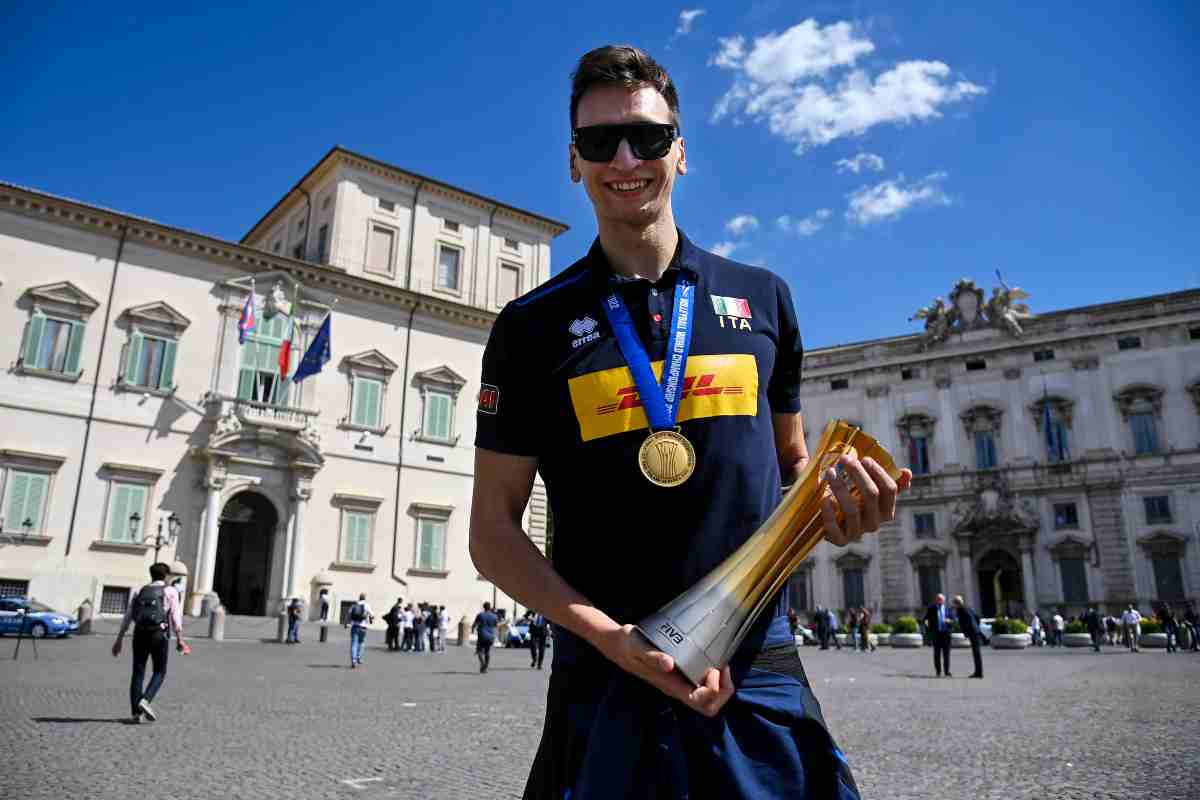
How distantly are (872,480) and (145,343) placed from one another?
3060 centimetres

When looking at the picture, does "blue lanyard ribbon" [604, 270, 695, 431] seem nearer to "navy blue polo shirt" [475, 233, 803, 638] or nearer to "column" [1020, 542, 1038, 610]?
"navy blue polo shirt" [475, 233, 803, 638]

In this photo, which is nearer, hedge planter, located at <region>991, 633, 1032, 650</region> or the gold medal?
the gold medal

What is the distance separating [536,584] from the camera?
1488mm

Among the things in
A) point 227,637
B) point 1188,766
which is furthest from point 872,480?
point 227,637

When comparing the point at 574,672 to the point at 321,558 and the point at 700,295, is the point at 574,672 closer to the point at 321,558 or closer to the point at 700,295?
the point at 700,295

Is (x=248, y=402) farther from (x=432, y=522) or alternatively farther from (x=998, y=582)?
(x=998, y=582)

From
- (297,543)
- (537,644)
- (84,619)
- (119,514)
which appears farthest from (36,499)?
(537,644)

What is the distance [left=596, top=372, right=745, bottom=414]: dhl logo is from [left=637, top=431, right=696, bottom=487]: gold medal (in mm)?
79

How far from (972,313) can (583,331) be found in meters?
50.9

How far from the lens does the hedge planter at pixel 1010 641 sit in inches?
1278

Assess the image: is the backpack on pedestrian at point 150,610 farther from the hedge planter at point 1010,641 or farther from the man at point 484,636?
the hedge planter at point 1010,641

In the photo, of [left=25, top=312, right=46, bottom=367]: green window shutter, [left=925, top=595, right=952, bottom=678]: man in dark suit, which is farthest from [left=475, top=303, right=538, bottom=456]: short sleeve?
[left=25, top=312, right=46, bottom=367]: green window shutter

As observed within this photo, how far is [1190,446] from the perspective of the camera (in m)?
40.1

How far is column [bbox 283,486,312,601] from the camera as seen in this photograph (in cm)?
2842
